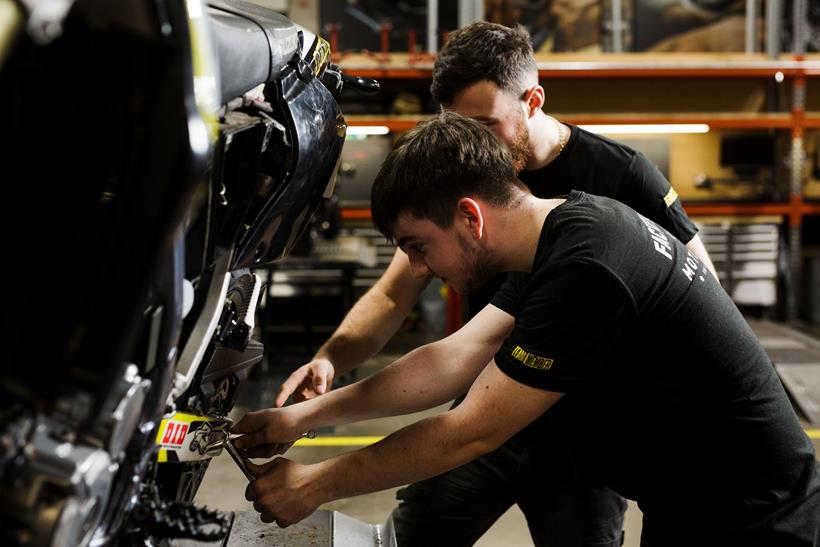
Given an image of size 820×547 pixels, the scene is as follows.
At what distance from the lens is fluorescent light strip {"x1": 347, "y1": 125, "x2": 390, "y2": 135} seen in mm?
7086

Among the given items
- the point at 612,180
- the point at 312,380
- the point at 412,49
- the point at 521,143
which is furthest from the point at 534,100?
the point at 412,49

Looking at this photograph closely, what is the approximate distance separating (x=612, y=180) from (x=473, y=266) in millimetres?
737

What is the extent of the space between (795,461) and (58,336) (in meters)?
1.21

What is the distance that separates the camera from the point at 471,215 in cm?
147

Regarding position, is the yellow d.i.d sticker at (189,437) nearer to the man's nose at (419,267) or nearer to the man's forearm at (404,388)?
the man's forearm at (404,388)

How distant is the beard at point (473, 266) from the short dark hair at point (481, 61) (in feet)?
2.18

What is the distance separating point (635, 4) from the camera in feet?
24.6

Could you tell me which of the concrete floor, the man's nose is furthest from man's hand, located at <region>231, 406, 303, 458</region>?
the concrete floor

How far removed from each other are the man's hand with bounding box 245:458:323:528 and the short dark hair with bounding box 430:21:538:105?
40.7 inches

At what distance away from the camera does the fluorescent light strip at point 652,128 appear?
7.04 meters

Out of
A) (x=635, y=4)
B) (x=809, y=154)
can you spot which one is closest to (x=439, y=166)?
(x=635, y=4)

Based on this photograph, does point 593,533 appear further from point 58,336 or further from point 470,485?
point 58,336

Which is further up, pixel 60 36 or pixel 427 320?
pixel 60 36

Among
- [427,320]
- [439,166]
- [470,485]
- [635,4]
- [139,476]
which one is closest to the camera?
[139,476]
